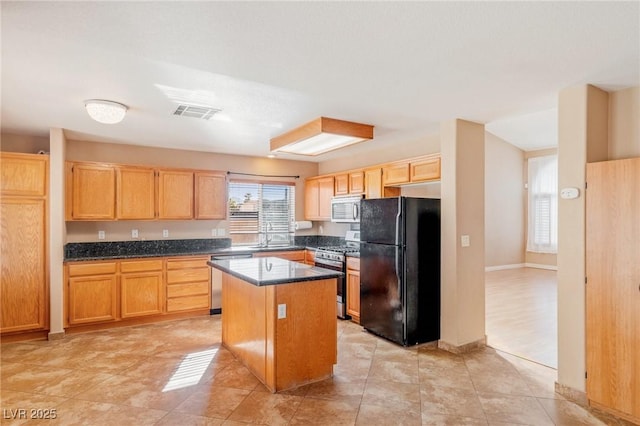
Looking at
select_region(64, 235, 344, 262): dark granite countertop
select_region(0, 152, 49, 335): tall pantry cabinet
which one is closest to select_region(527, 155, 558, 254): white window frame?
select_region(64, 235, 344, 262): dark granite countertop

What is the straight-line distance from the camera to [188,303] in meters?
5.06

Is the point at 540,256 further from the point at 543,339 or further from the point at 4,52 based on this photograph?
the point at 4,52

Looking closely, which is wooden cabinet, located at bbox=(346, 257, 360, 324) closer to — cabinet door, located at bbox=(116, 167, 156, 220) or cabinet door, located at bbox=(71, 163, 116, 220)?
cabinet door, located at bbox=(116, 167, 156, 220)

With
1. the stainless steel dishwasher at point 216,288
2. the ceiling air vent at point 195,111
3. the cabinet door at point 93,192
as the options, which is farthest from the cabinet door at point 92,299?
the ceiling air vent at point 195,111

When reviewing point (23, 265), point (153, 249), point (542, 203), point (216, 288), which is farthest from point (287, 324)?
point (542, 203)

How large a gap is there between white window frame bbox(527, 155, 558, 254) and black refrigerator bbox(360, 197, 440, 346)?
6658 mm

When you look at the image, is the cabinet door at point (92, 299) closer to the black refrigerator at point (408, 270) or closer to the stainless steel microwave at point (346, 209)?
the stainless steel microwave at point (346, 209)

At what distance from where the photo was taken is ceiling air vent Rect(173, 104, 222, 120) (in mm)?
3371

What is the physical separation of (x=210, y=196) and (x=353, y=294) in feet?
8.62

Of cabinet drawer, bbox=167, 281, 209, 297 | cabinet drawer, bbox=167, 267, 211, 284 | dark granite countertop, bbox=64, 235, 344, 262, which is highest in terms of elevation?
dark granite countertop, bbox=64, 235, 344, 262

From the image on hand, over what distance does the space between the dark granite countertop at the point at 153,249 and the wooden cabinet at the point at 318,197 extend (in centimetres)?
56

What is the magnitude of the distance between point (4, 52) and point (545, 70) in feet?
11.7

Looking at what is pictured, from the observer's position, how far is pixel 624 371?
8.29ft

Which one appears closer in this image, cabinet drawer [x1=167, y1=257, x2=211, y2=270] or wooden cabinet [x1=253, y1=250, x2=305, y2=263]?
cabinet drawer [x1=167, y1=257, x2=211, y2=270]
